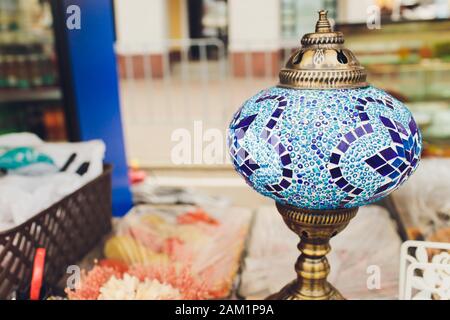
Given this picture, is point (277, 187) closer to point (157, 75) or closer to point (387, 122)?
point (387, 122)

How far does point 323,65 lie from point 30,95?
3026 millimetres

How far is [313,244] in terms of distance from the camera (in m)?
0.82

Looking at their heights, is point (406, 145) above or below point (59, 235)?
above

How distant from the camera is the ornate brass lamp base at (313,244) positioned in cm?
77

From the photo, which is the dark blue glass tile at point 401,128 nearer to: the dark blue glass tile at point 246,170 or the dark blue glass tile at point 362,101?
the dark blue glass tile at point 362,101

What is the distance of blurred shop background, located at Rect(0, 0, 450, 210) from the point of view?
157 centimetres

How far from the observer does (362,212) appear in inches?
62.2

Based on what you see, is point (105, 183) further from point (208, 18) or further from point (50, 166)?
point (208, 18)

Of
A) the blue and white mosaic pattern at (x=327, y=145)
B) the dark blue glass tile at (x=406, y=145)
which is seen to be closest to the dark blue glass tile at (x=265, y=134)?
the blue and white mosaic pattern at (x=327, y=145)

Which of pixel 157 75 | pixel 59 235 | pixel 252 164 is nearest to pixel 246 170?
pixel 252 164

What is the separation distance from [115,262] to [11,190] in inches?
12.8

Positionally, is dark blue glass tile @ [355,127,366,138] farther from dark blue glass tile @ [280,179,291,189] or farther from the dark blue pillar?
the dark blue pillar

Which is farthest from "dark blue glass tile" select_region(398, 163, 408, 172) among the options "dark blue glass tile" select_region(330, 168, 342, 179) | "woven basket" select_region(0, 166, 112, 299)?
"woven basket" select_region(0, 166, 112, 299)
